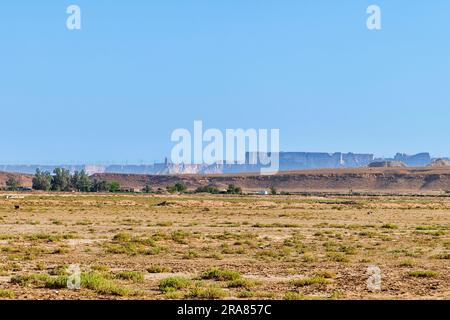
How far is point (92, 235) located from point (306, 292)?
22.6m

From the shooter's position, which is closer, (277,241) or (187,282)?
(187,282)

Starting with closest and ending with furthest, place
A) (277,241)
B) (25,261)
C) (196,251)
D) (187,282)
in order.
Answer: (187,282) → (25,261) → (196,251) → (277,241)
